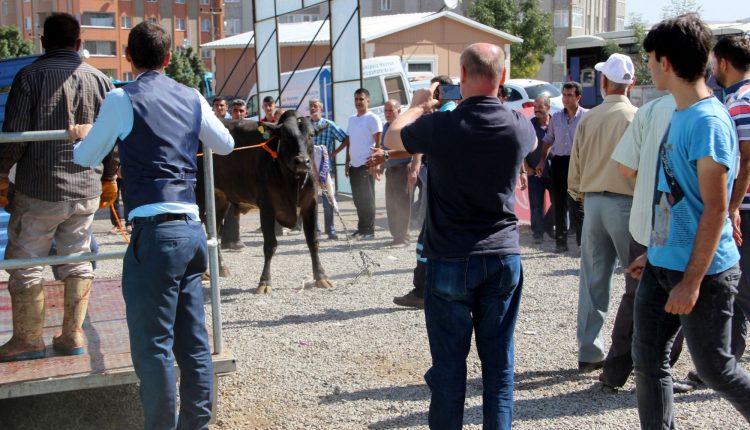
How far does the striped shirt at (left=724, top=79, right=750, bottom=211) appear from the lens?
4.56 metres

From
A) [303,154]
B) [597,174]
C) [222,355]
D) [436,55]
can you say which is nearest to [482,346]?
[222,355]

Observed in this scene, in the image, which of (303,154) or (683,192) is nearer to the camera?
(683,192)

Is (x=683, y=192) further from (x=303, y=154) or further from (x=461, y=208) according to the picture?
(x=303, y=154)

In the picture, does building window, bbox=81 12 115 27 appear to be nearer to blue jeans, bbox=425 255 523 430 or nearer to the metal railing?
the metal railing

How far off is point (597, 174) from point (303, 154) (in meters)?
3.79

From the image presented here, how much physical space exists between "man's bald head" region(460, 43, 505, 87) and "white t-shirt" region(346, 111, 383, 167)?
28.1 ft

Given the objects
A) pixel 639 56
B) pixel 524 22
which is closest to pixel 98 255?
pixel 639 56

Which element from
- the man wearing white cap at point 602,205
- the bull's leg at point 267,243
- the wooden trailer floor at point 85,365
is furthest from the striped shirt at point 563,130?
the wooden trailer floor at point 85,365

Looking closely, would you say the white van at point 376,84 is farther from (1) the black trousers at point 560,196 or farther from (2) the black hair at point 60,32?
(2) the black hair at point 60,32

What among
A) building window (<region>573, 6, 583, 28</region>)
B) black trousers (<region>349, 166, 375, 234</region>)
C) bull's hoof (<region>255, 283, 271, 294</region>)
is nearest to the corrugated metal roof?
black trousers (<region>349, 166, 375, 234</region>)

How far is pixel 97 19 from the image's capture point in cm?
7662

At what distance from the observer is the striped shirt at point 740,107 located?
4563 mm

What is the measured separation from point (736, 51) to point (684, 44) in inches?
72.0

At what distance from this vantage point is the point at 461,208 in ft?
12.4
